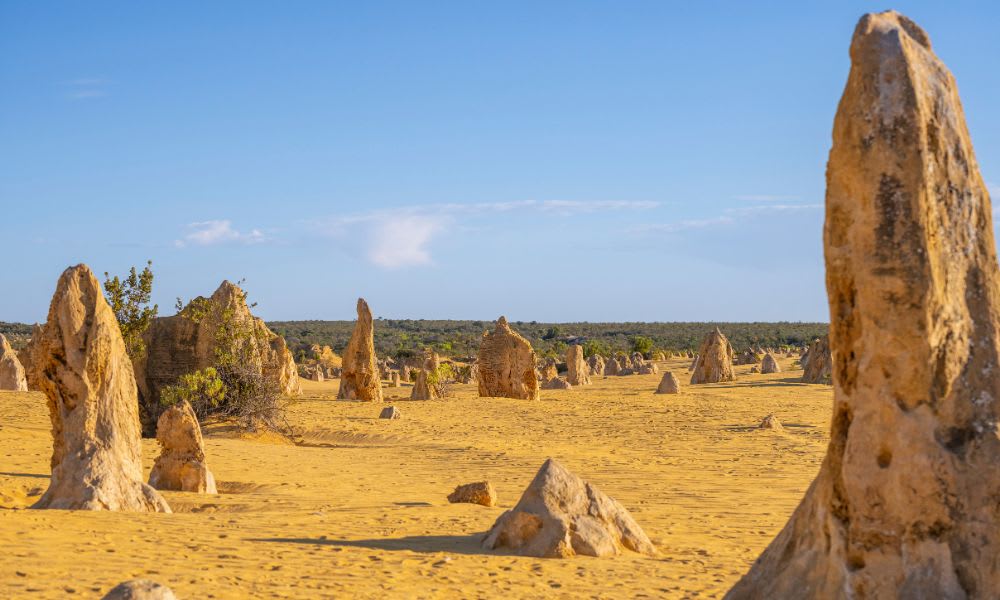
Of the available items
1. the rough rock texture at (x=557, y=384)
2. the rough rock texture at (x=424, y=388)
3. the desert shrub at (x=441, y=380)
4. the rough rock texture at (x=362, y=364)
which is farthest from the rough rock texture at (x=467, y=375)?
the rough rock texture at (x=362, y=364)

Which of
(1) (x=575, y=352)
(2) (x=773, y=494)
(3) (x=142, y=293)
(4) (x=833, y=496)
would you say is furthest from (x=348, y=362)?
(4) (x=833, y=496)

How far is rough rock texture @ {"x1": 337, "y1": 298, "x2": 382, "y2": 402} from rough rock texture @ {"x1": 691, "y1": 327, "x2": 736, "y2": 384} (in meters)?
11.7

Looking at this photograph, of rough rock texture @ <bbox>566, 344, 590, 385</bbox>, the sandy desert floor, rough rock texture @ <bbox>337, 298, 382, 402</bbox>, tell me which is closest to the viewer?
the sandy desert floor

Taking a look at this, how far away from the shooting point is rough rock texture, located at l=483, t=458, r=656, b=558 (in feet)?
28.7

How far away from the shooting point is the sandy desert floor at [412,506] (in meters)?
7.72

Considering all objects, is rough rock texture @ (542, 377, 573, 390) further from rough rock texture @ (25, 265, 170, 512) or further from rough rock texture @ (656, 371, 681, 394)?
rough rock texture @ (25, 265, 170, 512)

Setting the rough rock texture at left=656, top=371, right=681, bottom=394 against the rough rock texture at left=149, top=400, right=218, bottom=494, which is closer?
the rough rock texture at left=149, top=400, right=218, bottom=494

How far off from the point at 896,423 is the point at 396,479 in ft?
33.1

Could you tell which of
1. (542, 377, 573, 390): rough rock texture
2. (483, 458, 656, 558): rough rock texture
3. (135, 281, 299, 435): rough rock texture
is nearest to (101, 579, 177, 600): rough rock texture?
(483, 458, 656, 558): rough rock texture

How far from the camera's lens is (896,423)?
16.9 ft

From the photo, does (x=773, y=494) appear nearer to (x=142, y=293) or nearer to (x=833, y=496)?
(x=833, y=496)

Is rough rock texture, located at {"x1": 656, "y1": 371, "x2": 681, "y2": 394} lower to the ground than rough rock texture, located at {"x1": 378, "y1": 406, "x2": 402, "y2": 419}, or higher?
higher

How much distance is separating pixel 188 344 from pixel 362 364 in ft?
17.2

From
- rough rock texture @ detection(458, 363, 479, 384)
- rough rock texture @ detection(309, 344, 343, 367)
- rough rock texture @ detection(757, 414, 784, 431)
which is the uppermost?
rough rock texture @ detection(309, 344, 343, 367)
